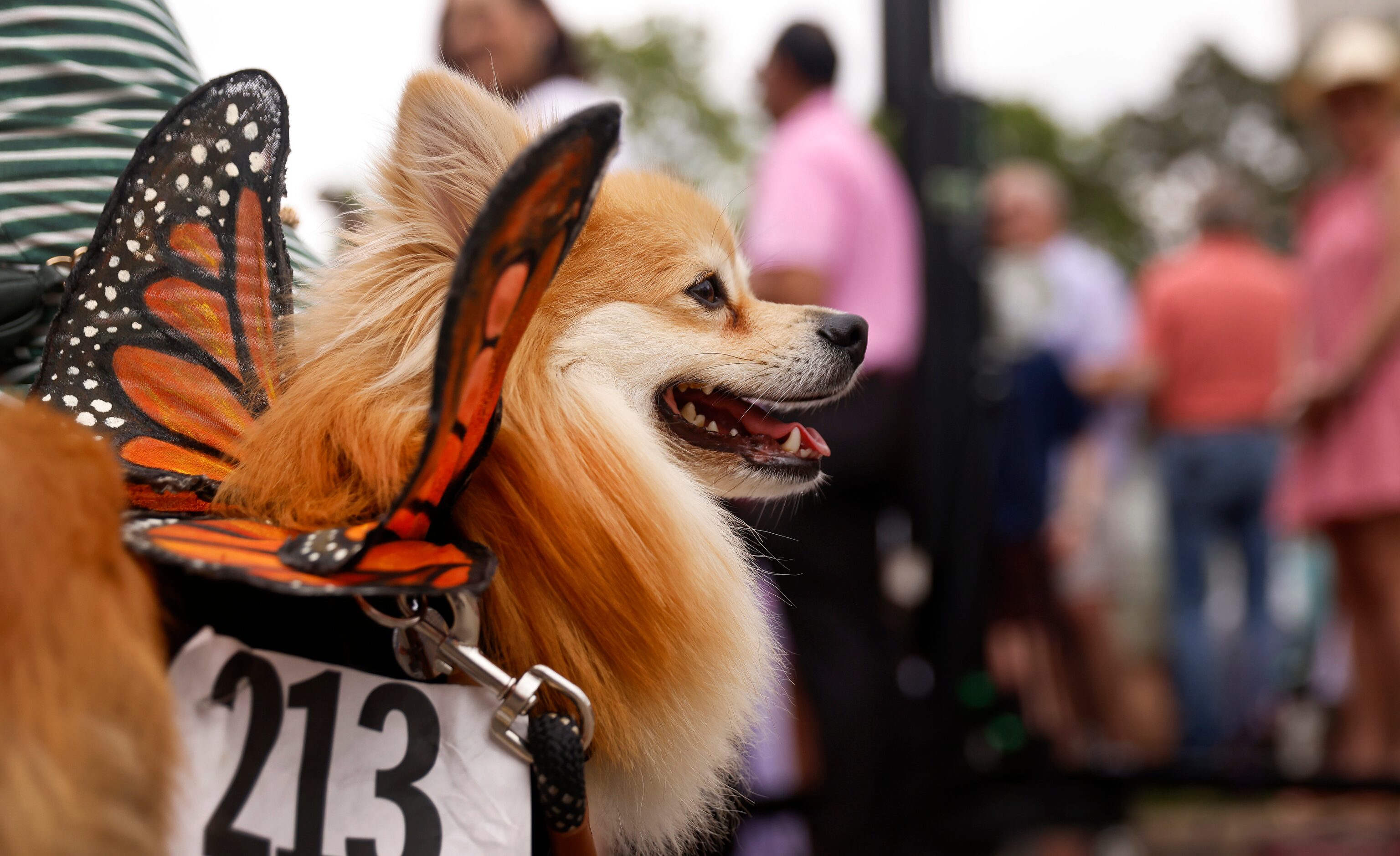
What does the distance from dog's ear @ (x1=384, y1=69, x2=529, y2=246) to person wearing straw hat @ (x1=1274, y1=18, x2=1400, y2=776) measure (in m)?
2.95

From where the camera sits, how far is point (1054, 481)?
15.3 feet

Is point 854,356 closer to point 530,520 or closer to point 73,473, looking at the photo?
point 530,520

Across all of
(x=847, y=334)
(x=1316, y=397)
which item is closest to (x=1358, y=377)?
(x=1316, y=397)

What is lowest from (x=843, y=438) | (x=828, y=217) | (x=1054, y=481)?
(x=1054, y=481)

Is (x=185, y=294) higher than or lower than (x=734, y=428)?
higher

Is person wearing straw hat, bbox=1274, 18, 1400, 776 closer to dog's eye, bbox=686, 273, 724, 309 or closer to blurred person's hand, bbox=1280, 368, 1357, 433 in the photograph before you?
blurred person's hand, bbox=1280, 368, 1357, 433

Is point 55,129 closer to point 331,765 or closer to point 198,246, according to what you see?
point 198,246

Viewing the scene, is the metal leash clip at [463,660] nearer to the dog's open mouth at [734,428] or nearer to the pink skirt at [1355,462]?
the dog's open mouth at [734,428]

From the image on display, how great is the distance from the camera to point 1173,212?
26.8 m

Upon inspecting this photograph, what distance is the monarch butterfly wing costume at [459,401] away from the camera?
2.95ft

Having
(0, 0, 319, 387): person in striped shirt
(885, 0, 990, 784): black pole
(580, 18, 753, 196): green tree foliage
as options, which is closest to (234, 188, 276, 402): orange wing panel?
(0, 0, 319, 387): person in striped shirt

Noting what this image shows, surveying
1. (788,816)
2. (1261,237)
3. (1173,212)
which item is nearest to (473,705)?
(788,816)

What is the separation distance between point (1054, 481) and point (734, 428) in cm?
323

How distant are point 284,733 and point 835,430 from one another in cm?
222
